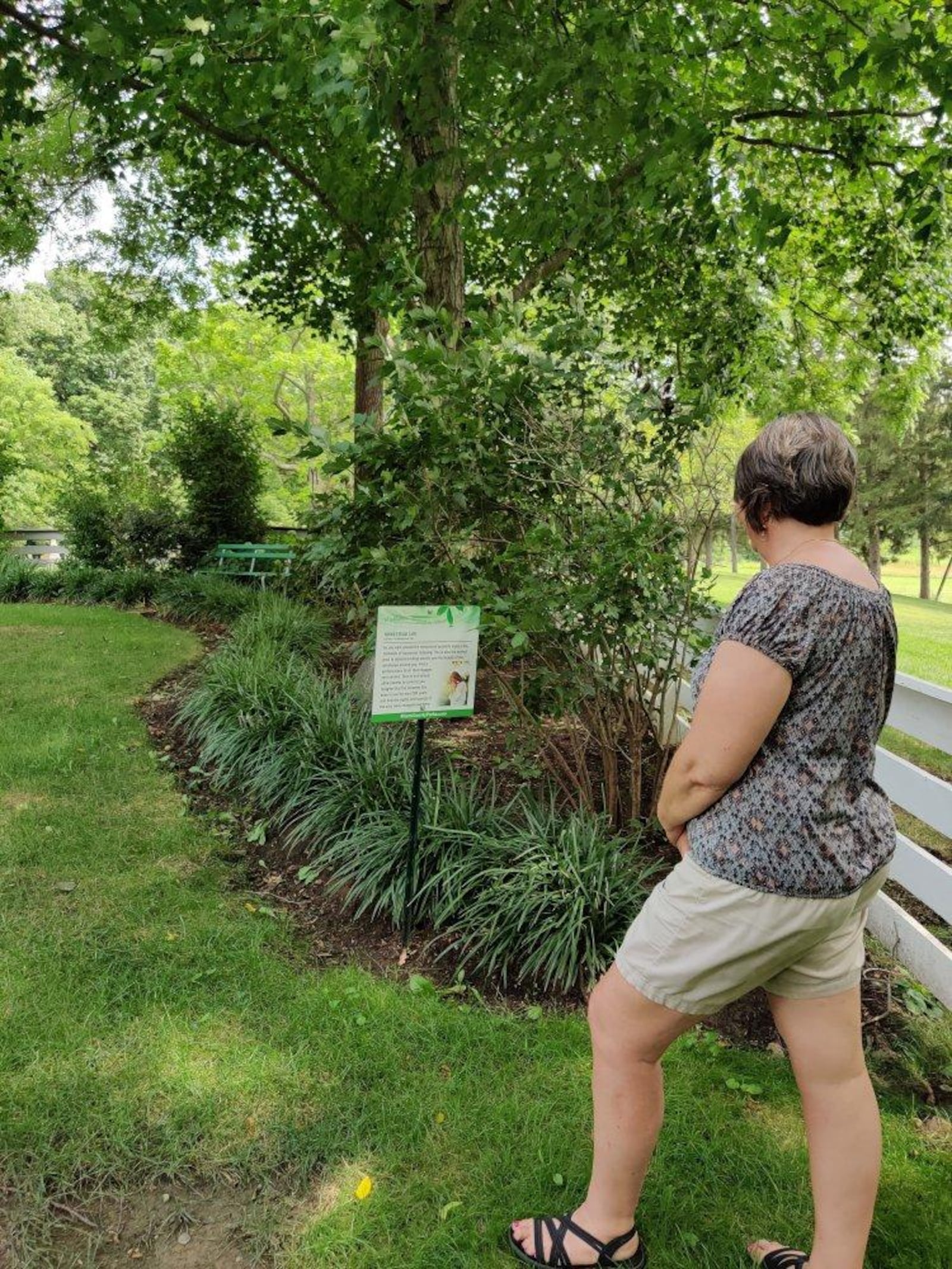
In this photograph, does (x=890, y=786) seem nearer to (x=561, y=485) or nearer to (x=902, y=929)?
(x=902, y=929)

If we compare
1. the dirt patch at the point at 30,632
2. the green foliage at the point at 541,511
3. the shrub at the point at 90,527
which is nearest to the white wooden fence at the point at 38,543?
the shrub at the point at 90,527

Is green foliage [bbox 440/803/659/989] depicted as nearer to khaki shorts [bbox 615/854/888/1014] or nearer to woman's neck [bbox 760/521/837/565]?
khaki shorts [bbox 615/854/888/1014]

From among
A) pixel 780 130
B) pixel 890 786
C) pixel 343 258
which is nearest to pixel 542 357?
pixel 890 786

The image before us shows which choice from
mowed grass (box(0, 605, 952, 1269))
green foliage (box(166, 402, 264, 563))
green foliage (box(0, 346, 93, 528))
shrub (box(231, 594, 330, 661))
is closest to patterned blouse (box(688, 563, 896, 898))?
mowed grass (box(0, 605, 952, 1269))

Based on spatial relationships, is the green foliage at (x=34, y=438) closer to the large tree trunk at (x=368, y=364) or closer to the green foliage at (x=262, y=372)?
the green foliage at (x=262, y=372)

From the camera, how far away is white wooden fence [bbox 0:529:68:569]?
1608 centimetres

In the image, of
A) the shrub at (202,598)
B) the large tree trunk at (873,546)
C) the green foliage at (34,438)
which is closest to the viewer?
the shrub at (202,598)

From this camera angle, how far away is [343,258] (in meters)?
7.14

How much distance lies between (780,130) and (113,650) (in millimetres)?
7779

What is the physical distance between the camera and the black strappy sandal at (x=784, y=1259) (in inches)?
73.4

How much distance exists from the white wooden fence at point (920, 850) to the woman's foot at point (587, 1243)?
65.7 inches

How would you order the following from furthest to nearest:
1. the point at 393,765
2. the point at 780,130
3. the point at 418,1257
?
the point at 780,130 → the point at 393,765 → the point at 418,1257

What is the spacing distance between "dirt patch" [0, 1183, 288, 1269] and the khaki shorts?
4.10 ft

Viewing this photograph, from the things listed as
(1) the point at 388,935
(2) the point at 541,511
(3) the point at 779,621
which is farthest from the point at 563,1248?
(2) the point at 541,511
